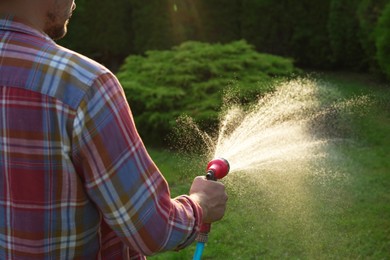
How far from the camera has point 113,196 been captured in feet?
4.29

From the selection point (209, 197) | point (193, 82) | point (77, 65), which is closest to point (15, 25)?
point (77, 65)

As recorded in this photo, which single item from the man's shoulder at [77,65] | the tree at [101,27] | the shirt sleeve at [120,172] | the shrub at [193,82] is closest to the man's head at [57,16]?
the man's shoulder at [77,65]

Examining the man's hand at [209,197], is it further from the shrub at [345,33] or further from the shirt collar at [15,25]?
the shrub at [345,33]

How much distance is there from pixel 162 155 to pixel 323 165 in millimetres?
2071

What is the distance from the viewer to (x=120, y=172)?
1289 millimetres

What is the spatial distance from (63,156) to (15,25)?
1.03 ft

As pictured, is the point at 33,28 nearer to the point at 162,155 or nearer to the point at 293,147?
the point at 293,147

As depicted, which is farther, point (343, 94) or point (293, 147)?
point (343, 94)

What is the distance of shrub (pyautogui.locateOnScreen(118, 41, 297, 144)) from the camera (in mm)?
7105

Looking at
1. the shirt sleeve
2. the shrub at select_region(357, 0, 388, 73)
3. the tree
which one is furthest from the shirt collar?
the tree

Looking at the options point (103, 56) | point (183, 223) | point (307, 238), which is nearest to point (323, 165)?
point (307, 238)

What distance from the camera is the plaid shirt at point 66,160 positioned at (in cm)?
126

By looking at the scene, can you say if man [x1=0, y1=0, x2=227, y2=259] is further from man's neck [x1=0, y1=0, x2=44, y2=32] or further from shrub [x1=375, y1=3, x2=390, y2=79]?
shrub [x1=375, y1=3, x2=390, y2=79]

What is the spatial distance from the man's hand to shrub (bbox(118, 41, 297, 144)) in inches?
201
